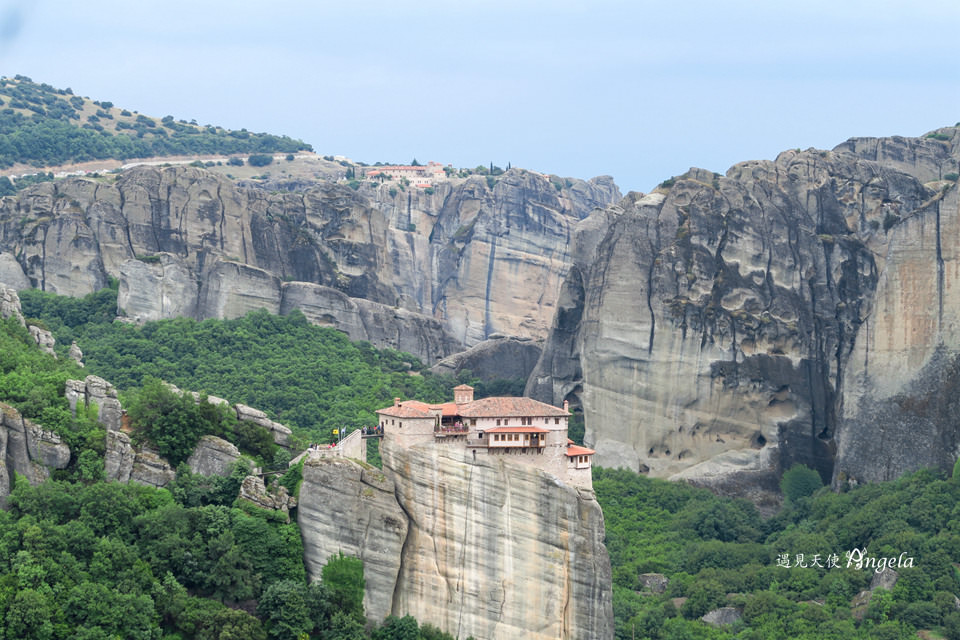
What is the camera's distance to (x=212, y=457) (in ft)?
238

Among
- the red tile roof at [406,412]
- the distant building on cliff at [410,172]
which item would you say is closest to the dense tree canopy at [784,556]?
the red tile roof at [406,412]

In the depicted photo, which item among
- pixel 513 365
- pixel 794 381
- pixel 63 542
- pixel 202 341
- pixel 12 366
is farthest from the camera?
pixel 513 365

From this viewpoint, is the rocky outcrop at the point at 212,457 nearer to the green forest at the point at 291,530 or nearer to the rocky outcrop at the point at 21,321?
the green forest at the point at 291,530

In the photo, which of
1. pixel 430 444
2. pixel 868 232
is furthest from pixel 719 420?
pixel 430 444

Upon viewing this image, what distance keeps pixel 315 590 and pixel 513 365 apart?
5416 cm

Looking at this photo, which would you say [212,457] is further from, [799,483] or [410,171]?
[410,171]

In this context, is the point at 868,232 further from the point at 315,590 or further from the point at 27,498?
the point at 27,498

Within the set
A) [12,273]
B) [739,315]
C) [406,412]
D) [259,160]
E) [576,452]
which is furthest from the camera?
[259,160]

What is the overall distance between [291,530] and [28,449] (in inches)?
371

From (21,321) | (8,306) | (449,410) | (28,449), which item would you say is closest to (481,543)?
(449,410)

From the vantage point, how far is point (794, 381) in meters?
102

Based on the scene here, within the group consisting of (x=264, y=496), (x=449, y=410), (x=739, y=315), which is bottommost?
(x=264, y=496)

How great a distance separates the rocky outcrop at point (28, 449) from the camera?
225 ft

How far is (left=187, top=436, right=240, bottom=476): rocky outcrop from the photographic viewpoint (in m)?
72.3
